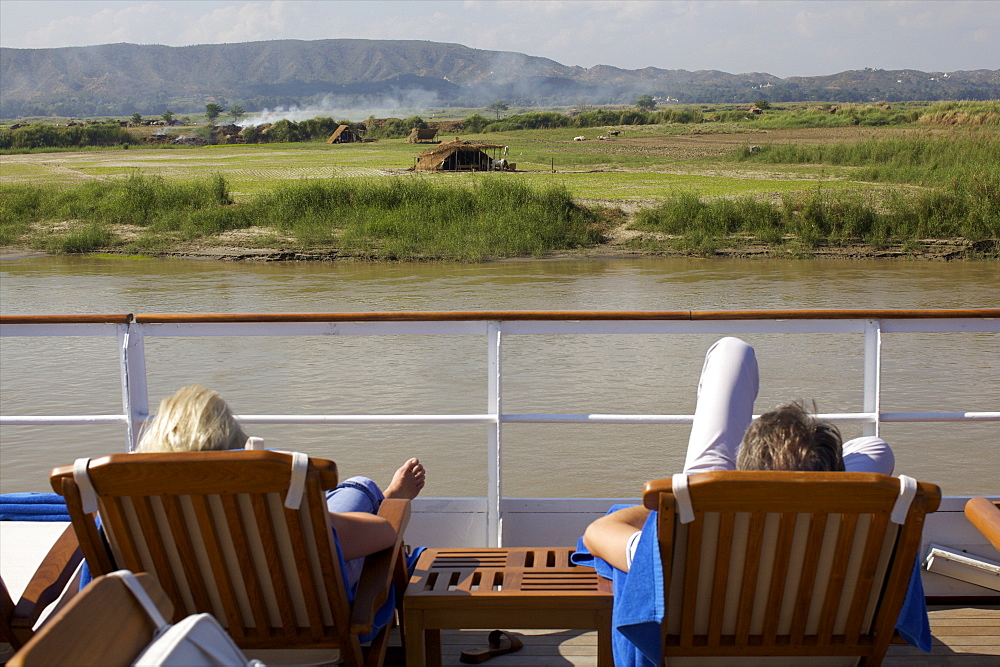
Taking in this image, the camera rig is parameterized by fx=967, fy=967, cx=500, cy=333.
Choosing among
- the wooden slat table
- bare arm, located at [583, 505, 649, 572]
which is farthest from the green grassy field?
bare arm, located at [583, 505, 649, 572]

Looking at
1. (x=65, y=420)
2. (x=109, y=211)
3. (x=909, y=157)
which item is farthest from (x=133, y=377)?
(x=909, y=157)

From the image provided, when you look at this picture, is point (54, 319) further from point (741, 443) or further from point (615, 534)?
point (741, 443)

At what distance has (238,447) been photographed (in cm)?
169

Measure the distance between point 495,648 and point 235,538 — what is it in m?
0.90

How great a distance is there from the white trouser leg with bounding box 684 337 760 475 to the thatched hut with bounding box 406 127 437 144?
60582 mm

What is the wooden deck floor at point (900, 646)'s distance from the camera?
2.31 meters

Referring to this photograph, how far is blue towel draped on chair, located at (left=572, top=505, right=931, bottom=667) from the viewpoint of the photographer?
160cm

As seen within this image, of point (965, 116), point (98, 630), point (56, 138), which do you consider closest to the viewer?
point (98, 630)

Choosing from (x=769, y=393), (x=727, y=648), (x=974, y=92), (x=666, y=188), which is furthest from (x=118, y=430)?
(x=974, y=92)

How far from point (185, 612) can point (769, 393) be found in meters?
8.74

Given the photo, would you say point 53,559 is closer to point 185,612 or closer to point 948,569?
point 185,612

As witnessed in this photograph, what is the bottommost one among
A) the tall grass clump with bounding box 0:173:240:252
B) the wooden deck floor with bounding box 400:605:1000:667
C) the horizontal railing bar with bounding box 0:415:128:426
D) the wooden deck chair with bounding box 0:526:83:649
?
the tall grass clump with bounding box 0:173:240:252

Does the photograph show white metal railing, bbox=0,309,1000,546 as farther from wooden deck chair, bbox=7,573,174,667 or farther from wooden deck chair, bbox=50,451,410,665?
wooden deck chair, bbox=7,573,174,667

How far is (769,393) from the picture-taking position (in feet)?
32.4
